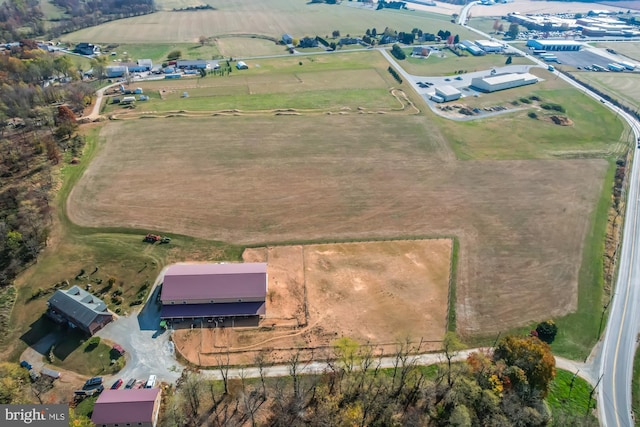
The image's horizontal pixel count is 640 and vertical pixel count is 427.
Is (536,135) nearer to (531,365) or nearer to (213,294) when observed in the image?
(531,365)

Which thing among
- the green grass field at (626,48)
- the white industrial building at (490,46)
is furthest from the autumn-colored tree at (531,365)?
the green grass field at (626,48)

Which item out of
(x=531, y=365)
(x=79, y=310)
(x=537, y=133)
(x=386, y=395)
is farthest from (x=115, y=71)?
(x=531, y=365)

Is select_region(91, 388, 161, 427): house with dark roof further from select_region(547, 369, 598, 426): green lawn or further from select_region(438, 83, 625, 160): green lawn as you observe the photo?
select_region(438, 83, 625, 160): green lawn

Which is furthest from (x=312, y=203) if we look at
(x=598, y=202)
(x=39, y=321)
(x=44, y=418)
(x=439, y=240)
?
(x=598, y=202)

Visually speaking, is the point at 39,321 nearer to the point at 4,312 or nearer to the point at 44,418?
the point at 4,312

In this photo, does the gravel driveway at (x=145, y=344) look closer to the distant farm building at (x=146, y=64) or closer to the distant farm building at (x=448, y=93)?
the distant farm building at (x=448, y=93)

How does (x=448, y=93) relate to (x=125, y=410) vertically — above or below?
above
